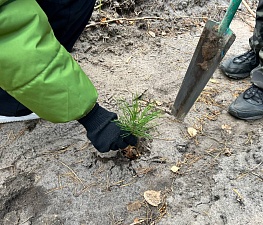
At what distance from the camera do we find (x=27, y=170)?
1669mm

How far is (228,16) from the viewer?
5.15ft

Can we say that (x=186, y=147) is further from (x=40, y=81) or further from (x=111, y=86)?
(x=40, y=81)

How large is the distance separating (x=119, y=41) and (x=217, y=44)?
3.32ft

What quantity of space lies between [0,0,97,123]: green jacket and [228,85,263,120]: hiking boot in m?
0.94

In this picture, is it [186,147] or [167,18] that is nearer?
[186,147]

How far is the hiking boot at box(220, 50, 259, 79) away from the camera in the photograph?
228 centimetres

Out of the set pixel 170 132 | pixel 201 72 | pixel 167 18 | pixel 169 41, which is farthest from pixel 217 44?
pixel 167 18

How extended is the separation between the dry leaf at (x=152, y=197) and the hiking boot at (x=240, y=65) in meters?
1.05

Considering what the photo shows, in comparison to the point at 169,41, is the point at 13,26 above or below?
above

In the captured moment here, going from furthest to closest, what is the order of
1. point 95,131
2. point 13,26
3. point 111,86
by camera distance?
point 111,86 < point 95,131 < point 13,26

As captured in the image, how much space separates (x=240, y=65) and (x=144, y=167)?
101 cm

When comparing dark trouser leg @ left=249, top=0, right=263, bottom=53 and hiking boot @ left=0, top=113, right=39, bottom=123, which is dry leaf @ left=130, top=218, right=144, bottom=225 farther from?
dark trouser leg @ left=249, top=0, right=263, bottom=53

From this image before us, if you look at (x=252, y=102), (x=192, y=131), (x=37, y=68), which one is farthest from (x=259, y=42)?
(x=37, y=68)

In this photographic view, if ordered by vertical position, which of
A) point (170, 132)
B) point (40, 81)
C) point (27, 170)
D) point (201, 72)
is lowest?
point (27, 170)
